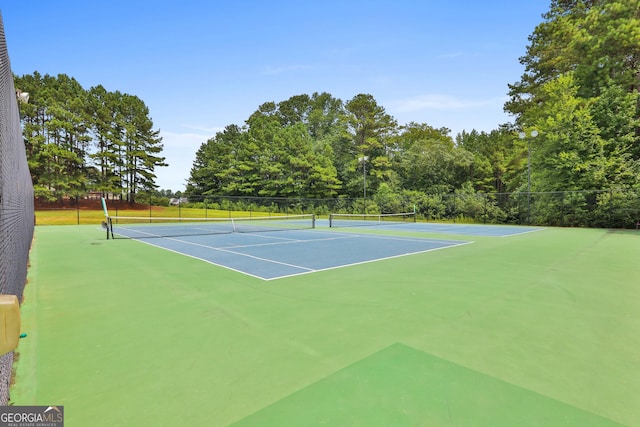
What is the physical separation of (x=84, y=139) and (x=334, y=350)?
44.1 m

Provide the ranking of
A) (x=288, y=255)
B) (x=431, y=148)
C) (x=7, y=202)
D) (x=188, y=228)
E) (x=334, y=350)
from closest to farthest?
1. (x=334, y=350)
2. (x=7, y=202)
3. (x=288, y=255)
4. (x=188, y=228)
5. (x=431, y=148)

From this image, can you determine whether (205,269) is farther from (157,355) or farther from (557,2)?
(557,2)

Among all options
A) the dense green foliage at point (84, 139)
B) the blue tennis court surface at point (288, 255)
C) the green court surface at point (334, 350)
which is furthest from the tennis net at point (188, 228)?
the dense green foliage at point (84, 139)

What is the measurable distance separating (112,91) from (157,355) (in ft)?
161

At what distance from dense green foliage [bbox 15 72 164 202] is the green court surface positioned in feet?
120

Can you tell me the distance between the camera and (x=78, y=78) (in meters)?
40.3

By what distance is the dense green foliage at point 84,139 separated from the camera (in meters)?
33.1

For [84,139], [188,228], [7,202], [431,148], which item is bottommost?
[188,228]

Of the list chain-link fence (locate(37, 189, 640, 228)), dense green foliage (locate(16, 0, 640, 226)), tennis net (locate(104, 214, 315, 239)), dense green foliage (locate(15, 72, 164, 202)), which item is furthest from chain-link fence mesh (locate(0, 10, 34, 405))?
dense green foliage (locate(15, 72, 164, 202))

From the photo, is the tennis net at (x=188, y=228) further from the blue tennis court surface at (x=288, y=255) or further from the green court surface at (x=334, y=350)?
the green court surface at (x=334, y=350)

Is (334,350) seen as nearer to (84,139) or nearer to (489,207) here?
(489,207)

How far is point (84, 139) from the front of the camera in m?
36.2

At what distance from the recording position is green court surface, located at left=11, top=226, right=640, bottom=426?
209 centimetres

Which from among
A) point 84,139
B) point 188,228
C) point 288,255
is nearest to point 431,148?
point 188,228
